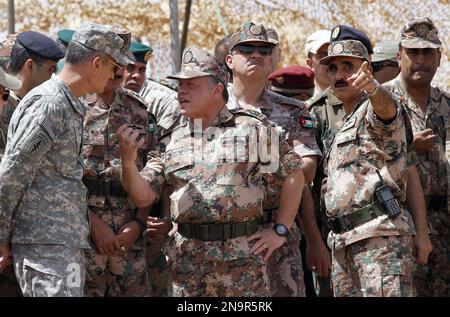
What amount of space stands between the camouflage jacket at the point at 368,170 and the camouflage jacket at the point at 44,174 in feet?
5.60

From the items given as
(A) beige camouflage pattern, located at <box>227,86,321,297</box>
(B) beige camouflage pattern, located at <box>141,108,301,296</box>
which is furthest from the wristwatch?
(A) beige camouflage pattern, located at <box>227,86,321,297</box>

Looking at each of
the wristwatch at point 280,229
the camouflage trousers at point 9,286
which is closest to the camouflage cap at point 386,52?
the wristwatch at point 280,229

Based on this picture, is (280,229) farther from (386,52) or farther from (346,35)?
(386,52)

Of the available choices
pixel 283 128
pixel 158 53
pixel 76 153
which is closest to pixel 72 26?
pixel 158 53

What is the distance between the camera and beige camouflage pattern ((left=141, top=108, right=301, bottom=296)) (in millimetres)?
6164

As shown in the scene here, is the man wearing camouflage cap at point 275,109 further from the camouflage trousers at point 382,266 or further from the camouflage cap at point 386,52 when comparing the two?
the camouflage cap at point 386,52

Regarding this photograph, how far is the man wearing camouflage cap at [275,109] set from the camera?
7039mm

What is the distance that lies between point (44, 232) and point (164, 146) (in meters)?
1.34

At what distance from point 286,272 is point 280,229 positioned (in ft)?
2.46

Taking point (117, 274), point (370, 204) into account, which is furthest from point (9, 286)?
point (370, 204)

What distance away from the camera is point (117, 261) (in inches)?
274

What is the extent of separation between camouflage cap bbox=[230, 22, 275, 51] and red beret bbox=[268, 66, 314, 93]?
43.1 inches

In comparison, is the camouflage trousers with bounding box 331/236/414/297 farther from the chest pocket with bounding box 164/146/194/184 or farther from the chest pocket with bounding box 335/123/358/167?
the chest pocket with bounding box 164/146/194/184
